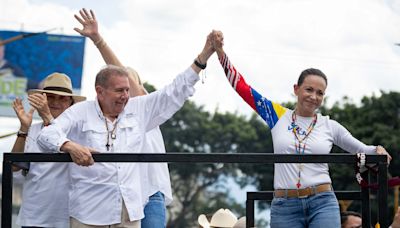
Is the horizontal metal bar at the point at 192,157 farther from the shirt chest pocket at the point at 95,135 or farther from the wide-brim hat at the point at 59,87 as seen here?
the wide-brim hat at the point at 59,87

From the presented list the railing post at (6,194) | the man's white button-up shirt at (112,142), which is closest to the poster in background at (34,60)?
the man's white button-up shirt at (112,142)

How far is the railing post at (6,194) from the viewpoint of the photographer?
533 centimetres

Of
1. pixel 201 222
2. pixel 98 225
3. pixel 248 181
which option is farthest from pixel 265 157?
pixel 248 181

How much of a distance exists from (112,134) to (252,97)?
106cm

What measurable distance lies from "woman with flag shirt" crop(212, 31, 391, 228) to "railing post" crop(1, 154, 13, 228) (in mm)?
1487

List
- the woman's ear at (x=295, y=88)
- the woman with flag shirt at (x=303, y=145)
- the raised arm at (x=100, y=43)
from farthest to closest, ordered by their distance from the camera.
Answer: the raised arm at (x=100, y=43) → the woman's ear at (x=295, y=88) → the woman with flag shirt at (x=303, y=145)

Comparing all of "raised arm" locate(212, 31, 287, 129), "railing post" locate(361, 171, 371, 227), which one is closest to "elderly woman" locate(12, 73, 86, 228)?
"raised arm" locate(212, 31, 287, 129)

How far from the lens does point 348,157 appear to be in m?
5.46

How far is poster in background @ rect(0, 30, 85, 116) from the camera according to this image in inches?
1505

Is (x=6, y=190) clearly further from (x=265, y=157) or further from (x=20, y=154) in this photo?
(x=265, y=157)

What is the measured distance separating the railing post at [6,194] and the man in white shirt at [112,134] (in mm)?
334

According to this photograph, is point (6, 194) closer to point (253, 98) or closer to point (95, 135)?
point (95, 135)

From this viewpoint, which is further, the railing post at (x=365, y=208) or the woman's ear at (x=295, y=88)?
the woman's ear at (x=295, y=88)

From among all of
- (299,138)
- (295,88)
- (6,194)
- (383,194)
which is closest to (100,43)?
(295,88)
